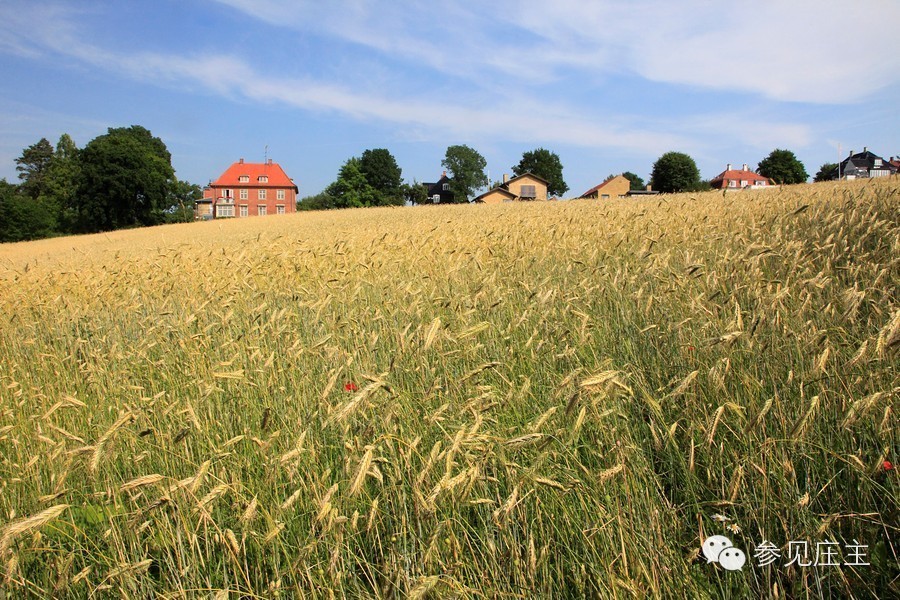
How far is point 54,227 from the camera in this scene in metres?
60.5

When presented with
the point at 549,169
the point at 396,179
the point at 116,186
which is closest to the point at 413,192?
the point at 396,179

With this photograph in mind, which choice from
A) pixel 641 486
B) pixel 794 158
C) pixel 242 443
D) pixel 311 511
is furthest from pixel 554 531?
pixel 794 158

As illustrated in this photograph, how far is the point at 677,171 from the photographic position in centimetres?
6831

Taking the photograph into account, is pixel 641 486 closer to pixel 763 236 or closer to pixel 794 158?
pixel 763 236

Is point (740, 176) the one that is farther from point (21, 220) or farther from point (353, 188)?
point (21, 220)

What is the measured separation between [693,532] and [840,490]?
575mm

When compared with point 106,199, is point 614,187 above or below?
above

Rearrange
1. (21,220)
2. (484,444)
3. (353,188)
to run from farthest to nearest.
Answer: (353,188) < (21,220) < (484,444)

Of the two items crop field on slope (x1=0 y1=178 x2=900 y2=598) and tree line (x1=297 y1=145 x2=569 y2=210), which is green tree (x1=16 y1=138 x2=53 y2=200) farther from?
crop field on slope (x1=0 y1=178 x2=900 y2=598)

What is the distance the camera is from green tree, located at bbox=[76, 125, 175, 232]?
51.2 meters

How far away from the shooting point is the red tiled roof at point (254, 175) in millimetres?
79250

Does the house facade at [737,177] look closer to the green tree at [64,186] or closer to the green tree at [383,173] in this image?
the green tree at [383,173]

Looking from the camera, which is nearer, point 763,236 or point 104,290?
point 763,236

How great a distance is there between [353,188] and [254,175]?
17.5 metres
